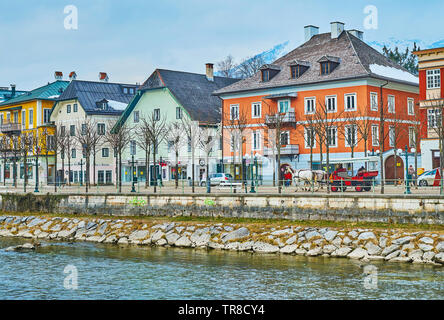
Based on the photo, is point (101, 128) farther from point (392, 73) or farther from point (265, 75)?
point (392, 73)

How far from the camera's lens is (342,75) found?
5672 cm

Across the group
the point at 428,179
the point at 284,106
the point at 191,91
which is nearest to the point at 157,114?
the point at 191,91

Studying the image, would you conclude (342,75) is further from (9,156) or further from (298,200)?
(9,156)

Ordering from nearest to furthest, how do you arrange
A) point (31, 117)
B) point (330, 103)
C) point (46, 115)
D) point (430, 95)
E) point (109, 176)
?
1. point (430, 95)
2. point (330, 103)
3. point (109, 176)
4. point (46, 115)
5. point (31, 117)

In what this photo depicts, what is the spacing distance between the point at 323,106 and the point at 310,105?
5.65ft

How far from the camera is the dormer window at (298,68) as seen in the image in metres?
60.2

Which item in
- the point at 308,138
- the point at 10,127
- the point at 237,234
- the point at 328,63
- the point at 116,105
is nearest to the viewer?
the point at 237,234

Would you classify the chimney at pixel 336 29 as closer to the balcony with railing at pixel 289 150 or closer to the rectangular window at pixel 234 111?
the rectangular window at pixel 234 111

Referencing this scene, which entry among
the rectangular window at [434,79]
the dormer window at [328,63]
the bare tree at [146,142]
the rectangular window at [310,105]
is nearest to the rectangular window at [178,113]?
the bare tree at [146,142]

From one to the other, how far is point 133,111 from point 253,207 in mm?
41221

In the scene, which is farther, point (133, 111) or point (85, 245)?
point (133, 111)

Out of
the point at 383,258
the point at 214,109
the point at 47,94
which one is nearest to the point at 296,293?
the point at 383,258

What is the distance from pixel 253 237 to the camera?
32.1m
